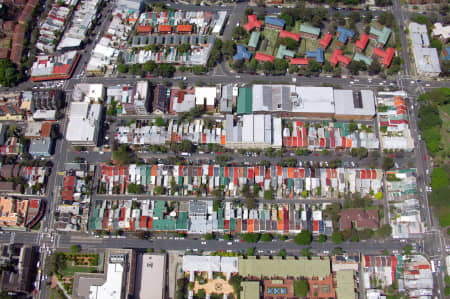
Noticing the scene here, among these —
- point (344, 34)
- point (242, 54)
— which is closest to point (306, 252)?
point (242, 54)

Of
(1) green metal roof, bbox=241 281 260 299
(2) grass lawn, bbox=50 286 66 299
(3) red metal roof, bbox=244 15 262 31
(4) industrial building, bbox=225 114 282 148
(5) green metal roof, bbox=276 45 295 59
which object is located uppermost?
(3) red metal roof, bbox=244 15 262 31

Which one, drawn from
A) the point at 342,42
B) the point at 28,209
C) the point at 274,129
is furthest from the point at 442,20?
the point at 28,209

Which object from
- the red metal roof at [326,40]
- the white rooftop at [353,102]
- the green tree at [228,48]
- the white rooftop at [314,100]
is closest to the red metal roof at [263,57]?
the green tree at [228,48]

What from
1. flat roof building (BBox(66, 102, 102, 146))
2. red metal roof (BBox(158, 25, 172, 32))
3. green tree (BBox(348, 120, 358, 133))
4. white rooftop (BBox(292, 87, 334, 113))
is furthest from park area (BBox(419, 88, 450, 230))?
flat roof building (BBox(66, 102, 102, 146))

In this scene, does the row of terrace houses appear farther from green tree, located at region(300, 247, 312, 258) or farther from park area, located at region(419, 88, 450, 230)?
park area, located at region(419, 88, 450, 230)

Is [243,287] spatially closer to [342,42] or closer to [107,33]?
[342,42]

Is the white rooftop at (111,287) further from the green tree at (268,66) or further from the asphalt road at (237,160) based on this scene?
the green tree at (268,66)
